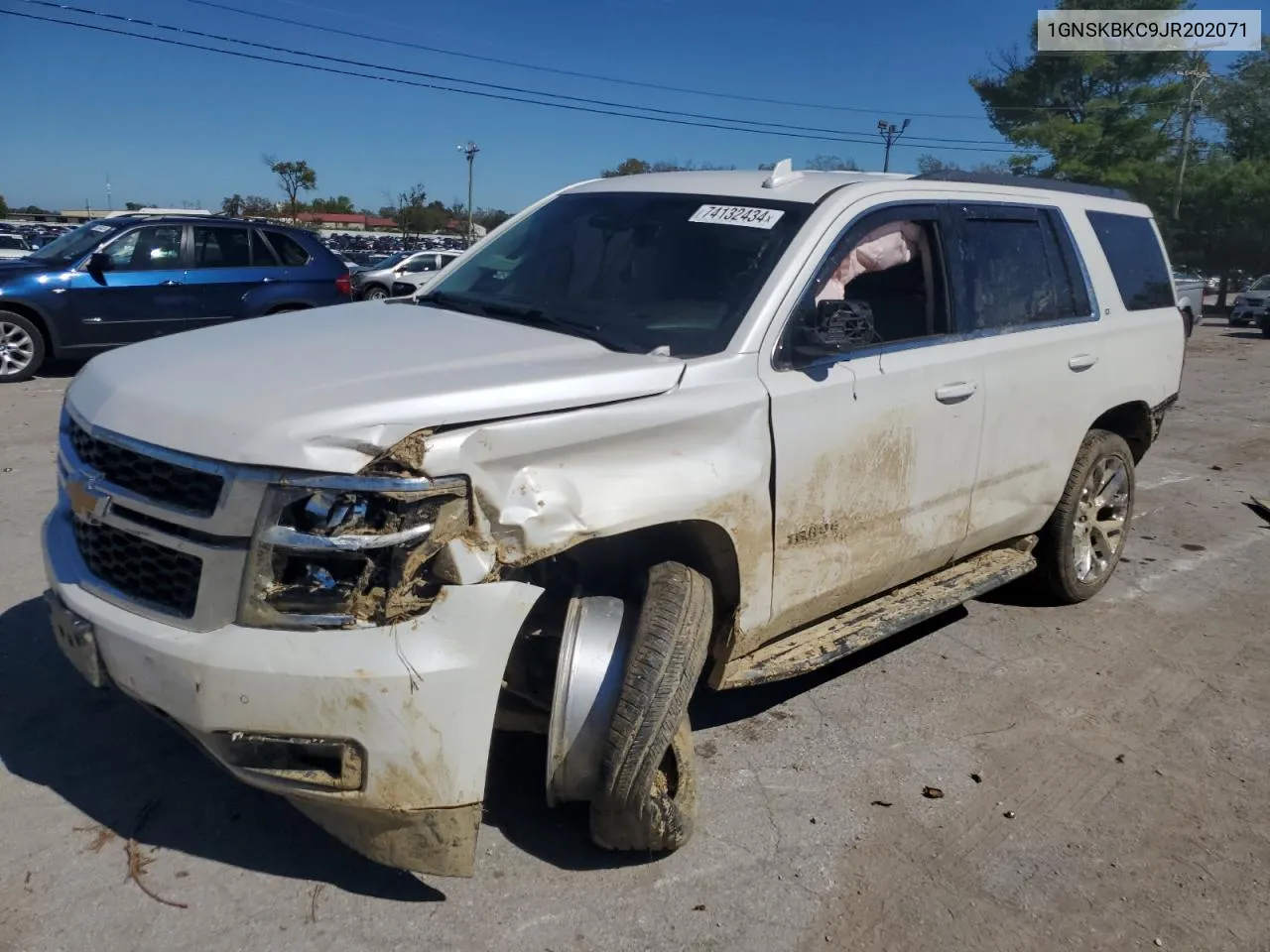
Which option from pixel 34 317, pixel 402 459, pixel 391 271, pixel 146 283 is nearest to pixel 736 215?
pixel 402 459

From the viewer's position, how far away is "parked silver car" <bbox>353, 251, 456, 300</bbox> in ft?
83.1

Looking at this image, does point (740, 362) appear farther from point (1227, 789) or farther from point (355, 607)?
point (1227, 789)

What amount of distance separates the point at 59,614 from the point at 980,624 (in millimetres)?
3947

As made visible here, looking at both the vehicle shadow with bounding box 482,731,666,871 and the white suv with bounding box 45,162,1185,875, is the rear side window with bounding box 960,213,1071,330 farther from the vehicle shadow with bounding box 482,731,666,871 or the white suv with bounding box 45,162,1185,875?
the vehicle shadow with bounding box 482,731,666,871

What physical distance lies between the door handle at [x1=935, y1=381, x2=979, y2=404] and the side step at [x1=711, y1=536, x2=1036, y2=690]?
0.80 metres

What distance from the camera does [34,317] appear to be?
10914 millimetres

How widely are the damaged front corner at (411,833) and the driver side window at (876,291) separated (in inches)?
67.9

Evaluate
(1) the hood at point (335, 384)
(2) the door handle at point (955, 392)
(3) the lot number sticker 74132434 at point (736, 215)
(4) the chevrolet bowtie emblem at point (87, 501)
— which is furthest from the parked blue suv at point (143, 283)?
(2) the door handle at point (955, 392)

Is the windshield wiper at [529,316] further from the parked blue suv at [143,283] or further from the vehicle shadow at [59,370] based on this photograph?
the vehicle shadow at [59,370]

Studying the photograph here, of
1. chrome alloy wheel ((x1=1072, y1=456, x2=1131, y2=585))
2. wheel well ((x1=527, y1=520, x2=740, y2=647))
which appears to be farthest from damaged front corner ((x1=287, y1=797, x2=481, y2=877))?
chrome alloy wheel ((x1=1072, y1=456, x2=1131, y2=585))

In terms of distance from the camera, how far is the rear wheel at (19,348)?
10.8m

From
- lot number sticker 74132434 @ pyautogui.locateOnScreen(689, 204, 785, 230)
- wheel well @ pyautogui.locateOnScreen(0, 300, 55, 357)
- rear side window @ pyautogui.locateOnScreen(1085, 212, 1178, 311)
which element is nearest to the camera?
lot number sticker 74132434 @ pyautogui.locateOnScreen(689, 204, 785, 230)

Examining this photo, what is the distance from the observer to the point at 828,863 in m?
3.15

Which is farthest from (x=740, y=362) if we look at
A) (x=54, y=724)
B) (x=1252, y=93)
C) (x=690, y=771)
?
(x=1252, y=93)
